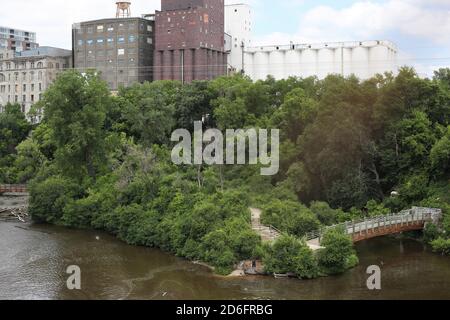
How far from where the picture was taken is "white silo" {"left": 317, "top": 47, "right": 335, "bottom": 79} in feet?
229

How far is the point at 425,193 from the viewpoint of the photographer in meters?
38.8

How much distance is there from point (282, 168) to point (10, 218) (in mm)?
21685

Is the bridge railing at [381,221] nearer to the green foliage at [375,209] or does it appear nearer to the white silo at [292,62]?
the green foliage at [375,209]

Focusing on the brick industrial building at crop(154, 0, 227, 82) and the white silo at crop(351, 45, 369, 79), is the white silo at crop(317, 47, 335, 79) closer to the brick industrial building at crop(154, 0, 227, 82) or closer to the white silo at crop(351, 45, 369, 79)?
the white silo at crop(351, 45, 369, 79)

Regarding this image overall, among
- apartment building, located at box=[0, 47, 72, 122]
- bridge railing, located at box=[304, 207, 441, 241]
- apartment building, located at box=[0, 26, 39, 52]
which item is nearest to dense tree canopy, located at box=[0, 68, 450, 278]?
bridge railing, located at box=[304, 207, 441, 241]

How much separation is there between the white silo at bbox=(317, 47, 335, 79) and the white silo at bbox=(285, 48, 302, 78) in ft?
7.95

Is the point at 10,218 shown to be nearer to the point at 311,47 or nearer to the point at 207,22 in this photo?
the point at 207,22

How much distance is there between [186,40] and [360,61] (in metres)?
20.0

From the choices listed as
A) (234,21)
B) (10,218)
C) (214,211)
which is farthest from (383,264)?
(234,21)

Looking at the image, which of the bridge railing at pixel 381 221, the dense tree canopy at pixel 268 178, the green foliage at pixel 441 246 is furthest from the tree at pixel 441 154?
the green foliage at pixel 441 246

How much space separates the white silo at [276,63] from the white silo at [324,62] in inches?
176

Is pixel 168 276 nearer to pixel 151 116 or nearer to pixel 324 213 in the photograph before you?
pixel 324 213

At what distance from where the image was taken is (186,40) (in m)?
66.9

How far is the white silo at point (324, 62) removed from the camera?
69.7 metres
